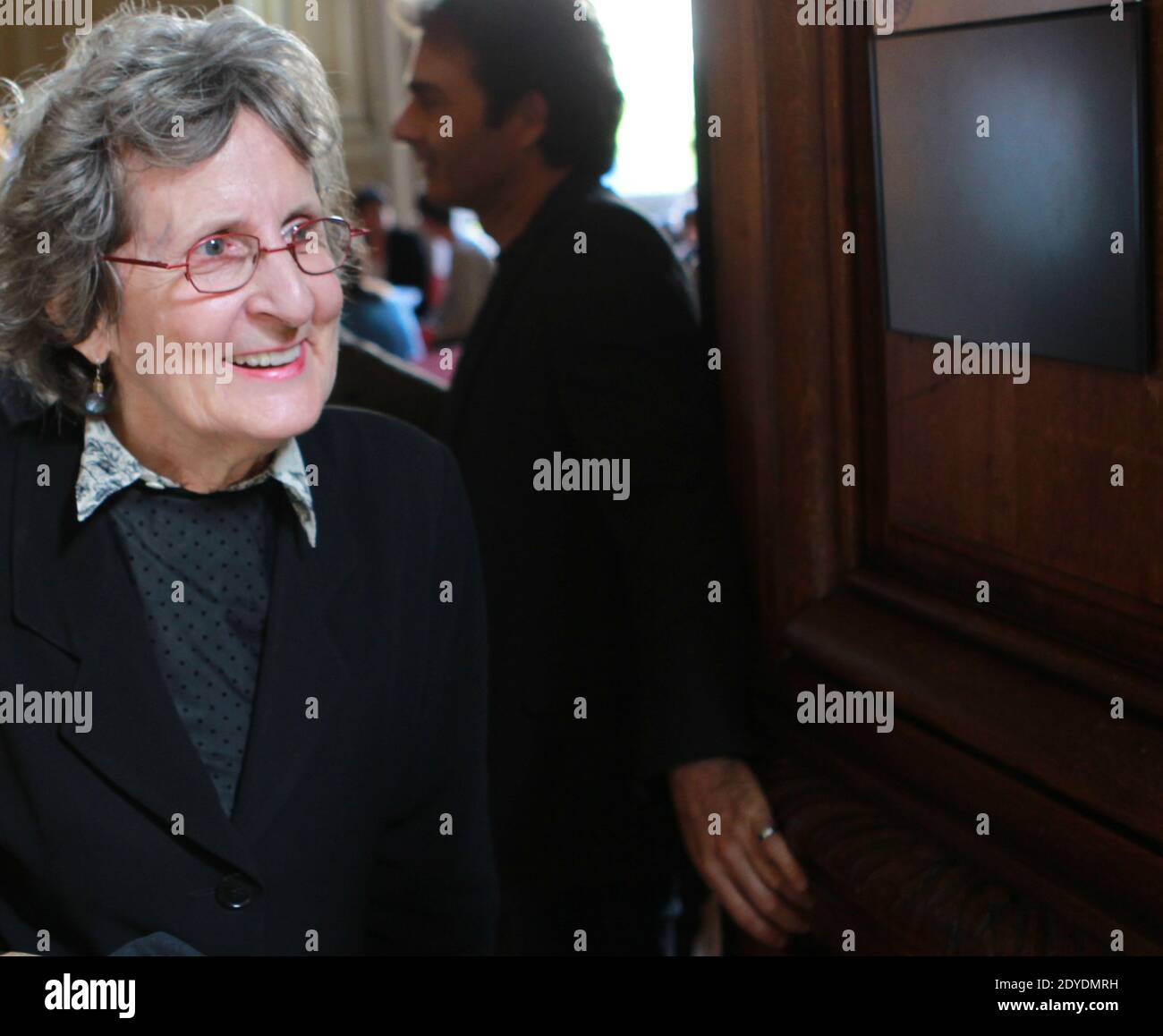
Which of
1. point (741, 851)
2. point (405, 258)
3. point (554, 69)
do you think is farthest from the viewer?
point (405, 258)

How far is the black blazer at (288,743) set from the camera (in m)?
1.38

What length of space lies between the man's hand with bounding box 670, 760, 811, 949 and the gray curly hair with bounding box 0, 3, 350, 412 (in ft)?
2.64

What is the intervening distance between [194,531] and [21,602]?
0.58ft

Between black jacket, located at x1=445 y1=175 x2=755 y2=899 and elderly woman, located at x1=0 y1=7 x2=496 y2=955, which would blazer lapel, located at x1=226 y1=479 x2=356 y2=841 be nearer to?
elderly woman, located at x1=0 y1=7 x2=496 y2=955

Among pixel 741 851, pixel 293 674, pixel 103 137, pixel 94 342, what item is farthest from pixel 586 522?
pixel 103 137

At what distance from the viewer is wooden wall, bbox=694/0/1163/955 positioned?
1.14 meters

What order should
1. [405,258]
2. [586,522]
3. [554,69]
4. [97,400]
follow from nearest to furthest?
1. [97,400]
2. [586,522]
3. [554,69]
4. [405,258]

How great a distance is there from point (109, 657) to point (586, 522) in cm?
81

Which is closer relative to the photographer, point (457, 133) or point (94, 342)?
point (94, 342)

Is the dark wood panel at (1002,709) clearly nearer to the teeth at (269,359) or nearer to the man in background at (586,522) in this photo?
the man in background at (586,522)

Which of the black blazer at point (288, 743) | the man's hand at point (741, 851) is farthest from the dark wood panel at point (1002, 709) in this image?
the black blazer at point (288, 743)

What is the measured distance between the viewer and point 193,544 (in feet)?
4.89

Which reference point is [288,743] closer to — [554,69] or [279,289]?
[279,289]

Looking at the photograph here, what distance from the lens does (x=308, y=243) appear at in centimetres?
144
